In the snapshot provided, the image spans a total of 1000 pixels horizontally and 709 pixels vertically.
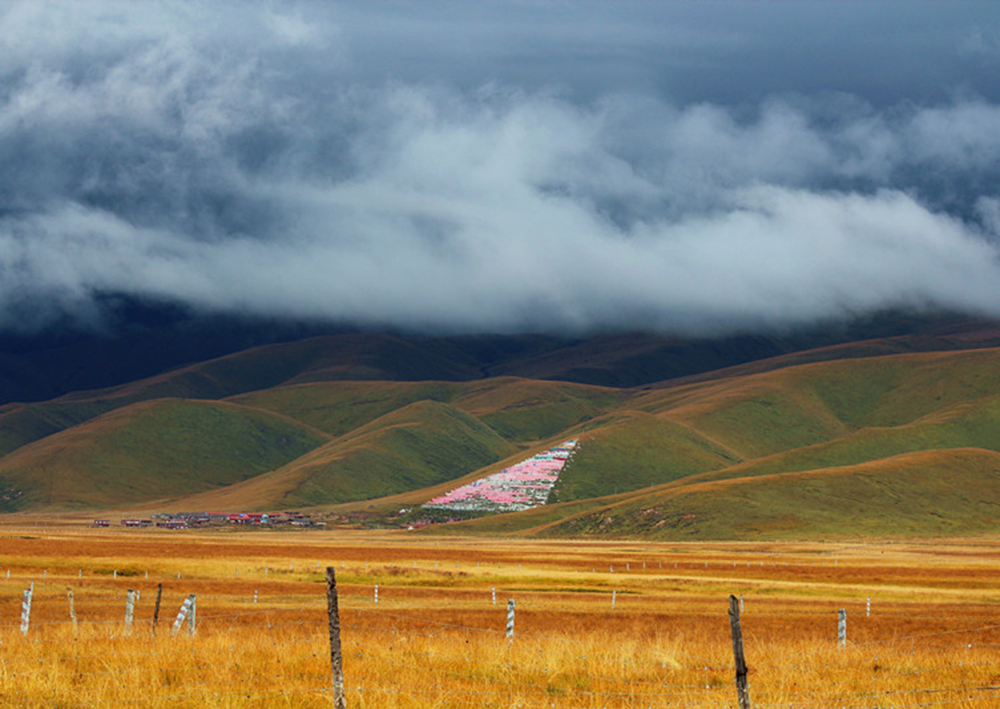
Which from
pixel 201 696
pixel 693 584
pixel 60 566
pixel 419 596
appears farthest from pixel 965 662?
pixel 60 566

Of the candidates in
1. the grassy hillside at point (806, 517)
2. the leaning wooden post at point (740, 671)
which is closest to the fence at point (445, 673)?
the leaning wooden post at point (740, 671)

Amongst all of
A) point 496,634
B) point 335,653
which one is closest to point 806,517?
point 496,634

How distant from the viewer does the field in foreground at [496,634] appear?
18.0 m

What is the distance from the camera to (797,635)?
124 feet

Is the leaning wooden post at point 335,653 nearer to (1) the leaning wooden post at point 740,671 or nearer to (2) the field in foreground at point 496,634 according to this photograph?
(2) the field in foreground at point 496,634

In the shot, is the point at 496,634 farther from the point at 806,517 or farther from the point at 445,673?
the point at 806,517

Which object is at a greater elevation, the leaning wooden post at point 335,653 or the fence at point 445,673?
the leaning wooden post at point 335,653

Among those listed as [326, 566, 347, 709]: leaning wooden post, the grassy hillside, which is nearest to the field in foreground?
[326, 566, 347, 709]: leaning wooden post

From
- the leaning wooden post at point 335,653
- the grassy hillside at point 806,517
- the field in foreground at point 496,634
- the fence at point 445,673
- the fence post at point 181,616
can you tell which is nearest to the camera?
the leaning wooden post at point 335,653

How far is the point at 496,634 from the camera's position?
110ft

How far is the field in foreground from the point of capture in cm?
1803

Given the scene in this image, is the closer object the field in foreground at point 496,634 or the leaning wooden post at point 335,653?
the leaning wooden post at point 335,653

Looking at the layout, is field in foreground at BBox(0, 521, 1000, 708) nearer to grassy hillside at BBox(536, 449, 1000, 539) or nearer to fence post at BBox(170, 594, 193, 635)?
fence post at BBox(170, 594, 193, 635)

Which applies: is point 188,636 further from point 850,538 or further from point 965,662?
point 850,538
